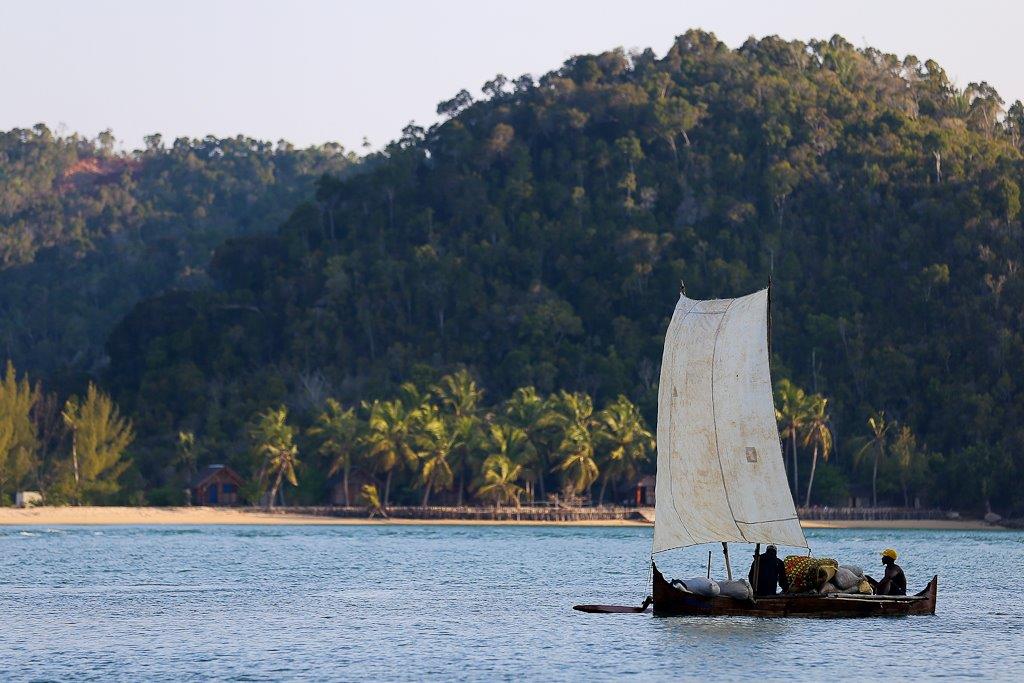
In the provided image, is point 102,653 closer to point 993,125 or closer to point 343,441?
point 343,441

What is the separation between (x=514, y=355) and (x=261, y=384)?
922 inches

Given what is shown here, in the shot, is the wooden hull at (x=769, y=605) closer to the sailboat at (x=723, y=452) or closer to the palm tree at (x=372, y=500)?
the sailboat at (x=723, y=452)

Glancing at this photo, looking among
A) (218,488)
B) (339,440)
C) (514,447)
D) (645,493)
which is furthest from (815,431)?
(218,488)

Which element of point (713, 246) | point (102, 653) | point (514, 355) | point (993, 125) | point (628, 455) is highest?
point (993, 125)

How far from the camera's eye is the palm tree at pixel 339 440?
4894 inches

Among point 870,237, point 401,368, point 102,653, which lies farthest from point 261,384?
point 102,653

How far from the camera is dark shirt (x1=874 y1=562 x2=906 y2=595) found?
154ft

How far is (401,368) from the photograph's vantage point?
6250 inches

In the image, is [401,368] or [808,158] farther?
[808,158]

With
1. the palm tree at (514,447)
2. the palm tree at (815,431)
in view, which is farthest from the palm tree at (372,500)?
the palm tree at (815,431)

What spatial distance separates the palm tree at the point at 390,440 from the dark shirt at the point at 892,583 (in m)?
76.4

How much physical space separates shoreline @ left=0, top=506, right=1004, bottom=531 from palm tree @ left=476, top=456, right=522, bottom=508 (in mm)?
1814

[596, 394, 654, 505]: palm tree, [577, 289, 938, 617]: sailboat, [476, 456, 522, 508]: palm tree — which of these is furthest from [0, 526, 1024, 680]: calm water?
[596, 394, 654, 505]: palm tree

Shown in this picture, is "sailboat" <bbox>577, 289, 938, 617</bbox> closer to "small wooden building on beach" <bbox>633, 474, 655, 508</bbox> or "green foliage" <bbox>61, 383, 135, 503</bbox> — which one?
"small wooden building on beach" <bbox>633, 474, 655, 508</bbox>
